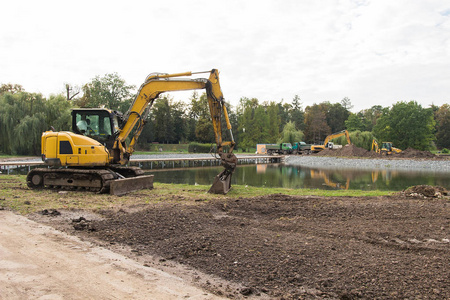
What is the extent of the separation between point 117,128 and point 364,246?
9.47 metres

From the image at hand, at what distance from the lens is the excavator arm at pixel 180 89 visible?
1161 centimetres

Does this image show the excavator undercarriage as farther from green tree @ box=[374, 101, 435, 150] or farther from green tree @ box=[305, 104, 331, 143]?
green tree @ box=[305, 104, 331, 143]

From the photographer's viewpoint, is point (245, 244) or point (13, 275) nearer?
point (13, 275)

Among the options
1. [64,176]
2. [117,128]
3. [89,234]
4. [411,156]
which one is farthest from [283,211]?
[411,156]

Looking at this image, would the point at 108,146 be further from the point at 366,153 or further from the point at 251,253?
the point at 366,153

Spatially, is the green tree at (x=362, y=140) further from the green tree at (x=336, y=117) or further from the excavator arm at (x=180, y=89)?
the excavator arm at (x=180, y=89)

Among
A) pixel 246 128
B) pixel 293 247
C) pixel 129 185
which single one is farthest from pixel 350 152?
pixel 293 247

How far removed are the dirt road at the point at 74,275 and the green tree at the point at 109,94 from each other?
5246cm

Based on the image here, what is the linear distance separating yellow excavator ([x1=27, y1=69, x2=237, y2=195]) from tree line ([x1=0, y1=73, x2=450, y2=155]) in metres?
2.69

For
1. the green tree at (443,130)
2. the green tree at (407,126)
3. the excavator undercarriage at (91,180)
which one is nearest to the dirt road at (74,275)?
the excavator undercarriage at (91,180)

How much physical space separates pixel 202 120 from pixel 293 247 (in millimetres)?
67630

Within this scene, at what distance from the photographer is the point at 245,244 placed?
5.10 m

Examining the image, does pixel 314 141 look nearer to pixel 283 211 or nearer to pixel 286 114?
pixel 286 114

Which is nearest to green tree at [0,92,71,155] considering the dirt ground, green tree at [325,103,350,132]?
the dirt ground
